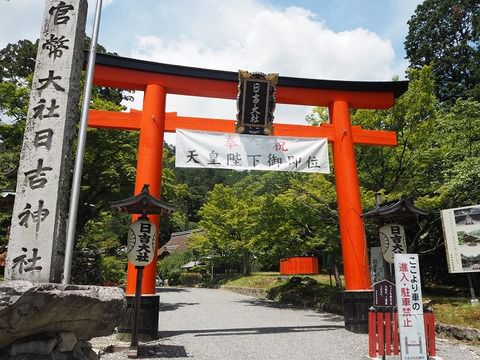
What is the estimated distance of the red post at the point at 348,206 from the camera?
9.62 meters

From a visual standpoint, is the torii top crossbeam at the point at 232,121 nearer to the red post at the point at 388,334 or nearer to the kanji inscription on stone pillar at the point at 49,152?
the red post at the point at 388,334

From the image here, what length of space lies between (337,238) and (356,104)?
4626 mm

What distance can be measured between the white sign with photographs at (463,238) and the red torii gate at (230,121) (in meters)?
2.81

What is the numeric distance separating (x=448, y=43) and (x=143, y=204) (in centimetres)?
3339

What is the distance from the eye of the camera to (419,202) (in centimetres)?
1177

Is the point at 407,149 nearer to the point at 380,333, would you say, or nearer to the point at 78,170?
the point at 380,333

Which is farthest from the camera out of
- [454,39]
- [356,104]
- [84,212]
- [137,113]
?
[454,39]

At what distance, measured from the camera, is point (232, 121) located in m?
10.3

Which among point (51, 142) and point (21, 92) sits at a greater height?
point (21, 92)

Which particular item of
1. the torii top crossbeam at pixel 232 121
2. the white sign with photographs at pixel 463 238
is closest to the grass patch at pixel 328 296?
the white sign with photographs at pixel 463 238

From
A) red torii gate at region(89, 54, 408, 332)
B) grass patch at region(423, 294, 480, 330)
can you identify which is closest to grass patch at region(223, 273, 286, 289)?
grass patch at region(423, 294, 480, 330)

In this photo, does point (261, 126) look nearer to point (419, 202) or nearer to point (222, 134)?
point (222, 134)

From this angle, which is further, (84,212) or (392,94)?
(84,212)

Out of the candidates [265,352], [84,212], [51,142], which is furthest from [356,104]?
[84,212]
